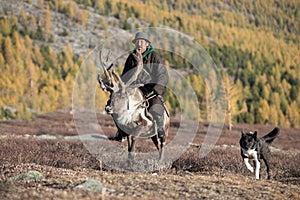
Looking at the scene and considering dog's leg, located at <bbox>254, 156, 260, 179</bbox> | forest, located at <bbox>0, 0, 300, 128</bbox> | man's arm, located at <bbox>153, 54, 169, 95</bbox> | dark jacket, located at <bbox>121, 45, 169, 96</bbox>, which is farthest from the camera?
forest, located at <bbox>0, 0, 300, 128</bbox>

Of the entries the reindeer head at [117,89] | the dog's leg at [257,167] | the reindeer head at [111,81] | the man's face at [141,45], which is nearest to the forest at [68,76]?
the dog's leg at [257,167]

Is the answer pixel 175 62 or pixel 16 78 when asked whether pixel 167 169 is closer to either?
pixel 16 78

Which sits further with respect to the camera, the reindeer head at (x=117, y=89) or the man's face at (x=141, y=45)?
the man's face at (x=141, y=45)

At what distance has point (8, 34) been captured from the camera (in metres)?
145

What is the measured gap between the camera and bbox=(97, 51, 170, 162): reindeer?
1135 centimetres

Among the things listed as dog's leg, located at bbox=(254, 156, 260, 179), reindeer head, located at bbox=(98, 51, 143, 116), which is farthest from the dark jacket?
dog's leg, located at bbox=(254, 156, 260, 179)

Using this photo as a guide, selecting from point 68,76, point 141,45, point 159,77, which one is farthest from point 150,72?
point 68,76

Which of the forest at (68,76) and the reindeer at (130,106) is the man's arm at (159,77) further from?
the forest at (68,76)

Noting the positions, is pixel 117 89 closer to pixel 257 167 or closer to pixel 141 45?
pixel 141 45

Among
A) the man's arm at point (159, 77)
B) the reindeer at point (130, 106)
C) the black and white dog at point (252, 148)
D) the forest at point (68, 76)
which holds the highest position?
the forest at point (68, 76)

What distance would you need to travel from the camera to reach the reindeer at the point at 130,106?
11352 millimetres

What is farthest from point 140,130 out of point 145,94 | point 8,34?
point 8,34

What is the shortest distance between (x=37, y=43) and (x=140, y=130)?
147 m

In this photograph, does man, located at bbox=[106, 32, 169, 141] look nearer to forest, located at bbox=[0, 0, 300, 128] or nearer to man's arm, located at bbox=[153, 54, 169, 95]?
man's arm, located at bbox=[153, 54, 169, 95]
